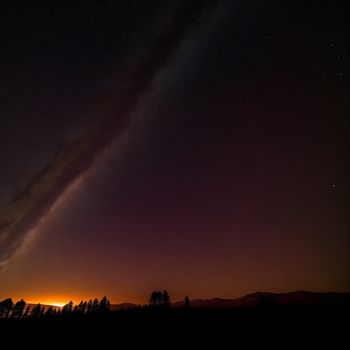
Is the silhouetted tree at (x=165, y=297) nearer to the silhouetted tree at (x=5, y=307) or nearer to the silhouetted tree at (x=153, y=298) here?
the silhouetted tree at (x=153, y=298)

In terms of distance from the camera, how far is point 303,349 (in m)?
16.4

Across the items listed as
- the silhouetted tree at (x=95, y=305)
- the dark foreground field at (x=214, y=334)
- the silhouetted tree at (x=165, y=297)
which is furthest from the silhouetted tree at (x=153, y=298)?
the dark foreground field at (x=214, y=334)

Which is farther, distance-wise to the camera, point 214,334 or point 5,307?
point 5,307

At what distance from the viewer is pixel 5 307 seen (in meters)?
111

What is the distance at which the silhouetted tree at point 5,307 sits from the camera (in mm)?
109531

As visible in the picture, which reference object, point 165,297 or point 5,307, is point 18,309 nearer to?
point 5,307

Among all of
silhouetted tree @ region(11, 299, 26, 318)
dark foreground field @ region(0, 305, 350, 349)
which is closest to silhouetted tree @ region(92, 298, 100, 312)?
silhouetted tree @ region(11, 299, 26, 318)

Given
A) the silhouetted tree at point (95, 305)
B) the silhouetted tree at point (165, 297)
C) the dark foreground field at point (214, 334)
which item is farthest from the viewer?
the silhouetted tree at point (95, 305)

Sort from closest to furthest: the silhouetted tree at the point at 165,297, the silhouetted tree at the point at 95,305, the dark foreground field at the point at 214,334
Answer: the dark foreground field at the point at 214,334
the silhouetted tree at the point at 165,297
the silhouetted tree at the point at 95,305

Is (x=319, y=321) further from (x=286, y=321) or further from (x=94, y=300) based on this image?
(x=94, y=300)

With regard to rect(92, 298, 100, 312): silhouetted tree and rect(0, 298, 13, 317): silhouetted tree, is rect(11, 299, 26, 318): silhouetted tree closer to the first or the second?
rect(0, 298, 13, 317): silhouetted tree

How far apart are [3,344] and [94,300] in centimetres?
13660

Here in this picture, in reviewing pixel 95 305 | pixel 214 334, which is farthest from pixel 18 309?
pixel 214 334

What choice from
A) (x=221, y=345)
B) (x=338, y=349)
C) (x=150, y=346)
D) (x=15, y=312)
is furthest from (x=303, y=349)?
(x=15, y=312)
